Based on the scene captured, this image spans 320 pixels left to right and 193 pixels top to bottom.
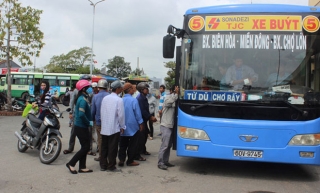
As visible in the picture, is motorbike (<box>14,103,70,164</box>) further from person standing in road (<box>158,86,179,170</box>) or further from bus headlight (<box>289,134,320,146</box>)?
bus headlight (<box>289,134,320,146</box>)

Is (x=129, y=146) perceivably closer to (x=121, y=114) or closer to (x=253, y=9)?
(x=121, y=114)

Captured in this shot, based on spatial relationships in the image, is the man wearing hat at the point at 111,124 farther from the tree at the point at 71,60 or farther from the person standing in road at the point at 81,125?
the tree at the point at 71,60

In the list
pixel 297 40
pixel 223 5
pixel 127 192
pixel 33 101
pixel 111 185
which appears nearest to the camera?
pixel 127 192

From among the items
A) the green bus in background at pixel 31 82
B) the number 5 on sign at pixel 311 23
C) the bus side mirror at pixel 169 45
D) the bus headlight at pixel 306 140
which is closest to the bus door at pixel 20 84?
the green bus in background at pixel 31 82

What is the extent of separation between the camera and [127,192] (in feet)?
16.6

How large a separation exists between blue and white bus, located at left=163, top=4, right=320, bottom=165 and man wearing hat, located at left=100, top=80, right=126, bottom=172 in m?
1.15

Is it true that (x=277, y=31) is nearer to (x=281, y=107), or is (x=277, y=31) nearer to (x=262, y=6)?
(x=262, y=6)

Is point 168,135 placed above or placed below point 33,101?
below

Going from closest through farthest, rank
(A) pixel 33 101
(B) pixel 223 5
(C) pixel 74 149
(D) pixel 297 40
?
(D) pixel 297 40, (B) pixel 223 5, (A) pixel 33 101, (C) pixel 74 149

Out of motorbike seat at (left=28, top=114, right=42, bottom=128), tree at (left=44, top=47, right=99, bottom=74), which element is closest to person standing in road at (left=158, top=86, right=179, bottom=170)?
motorbike seat at (left=28, top=114, right=42, bottom=128)

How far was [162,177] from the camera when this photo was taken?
19.8ft

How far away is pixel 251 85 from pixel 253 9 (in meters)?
1.49

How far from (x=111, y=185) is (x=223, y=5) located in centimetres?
400

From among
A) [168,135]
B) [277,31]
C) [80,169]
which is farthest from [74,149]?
[277,31]
